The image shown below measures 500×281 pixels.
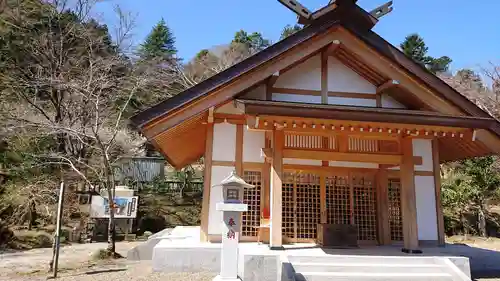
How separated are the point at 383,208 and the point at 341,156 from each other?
226 centimetres

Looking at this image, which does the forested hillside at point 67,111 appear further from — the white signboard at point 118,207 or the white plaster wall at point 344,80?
the white plaster wall at point 344,80

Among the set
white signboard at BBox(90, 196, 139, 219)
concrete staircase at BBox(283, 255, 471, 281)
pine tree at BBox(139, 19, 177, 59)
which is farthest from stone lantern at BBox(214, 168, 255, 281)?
pine tree at BBox(139, 19, 177, 59)

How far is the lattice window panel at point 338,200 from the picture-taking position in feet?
28.3

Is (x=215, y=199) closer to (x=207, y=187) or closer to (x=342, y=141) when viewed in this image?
(x=207, y=187)

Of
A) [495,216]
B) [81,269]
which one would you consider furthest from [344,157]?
[495,216]

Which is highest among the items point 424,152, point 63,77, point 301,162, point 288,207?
point 63,77

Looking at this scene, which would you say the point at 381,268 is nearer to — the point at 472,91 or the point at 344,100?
the point at 344,100

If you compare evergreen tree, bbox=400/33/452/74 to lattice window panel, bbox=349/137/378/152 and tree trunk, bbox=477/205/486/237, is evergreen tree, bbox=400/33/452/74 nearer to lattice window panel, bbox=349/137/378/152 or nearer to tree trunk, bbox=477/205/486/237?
tree trunk, bbox=477/205/486/237

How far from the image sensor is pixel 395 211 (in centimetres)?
895

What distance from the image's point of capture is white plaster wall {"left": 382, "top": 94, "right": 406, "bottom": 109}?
351 inches

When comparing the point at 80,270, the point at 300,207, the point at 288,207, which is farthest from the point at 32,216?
the point at 300,207

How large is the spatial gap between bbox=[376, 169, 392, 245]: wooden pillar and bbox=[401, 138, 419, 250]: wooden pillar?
1.18 meters

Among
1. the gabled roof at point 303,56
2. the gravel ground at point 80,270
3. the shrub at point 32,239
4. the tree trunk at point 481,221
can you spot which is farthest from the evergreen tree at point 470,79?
the shrub at point 32,239

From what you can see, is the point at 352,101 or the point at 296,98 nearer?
the point at 296,98
